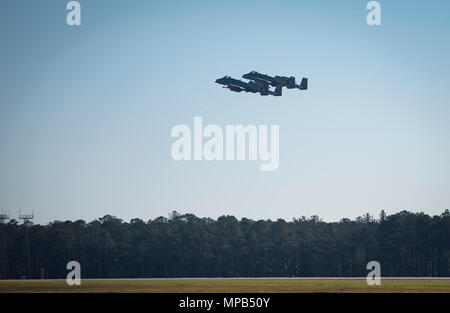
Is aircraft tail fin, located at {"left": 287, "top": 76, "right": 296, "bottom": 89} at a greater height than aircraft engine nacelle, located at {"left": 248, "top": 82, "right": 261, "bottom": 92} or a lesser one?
greater

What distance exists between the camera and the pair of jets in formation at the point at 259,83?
125750mm

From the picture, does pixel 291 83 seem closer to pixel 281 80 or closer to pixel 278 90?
pixel 281 80

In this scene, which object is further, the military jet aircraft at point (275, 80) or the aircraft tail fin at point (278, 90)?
the aircraft tail fin at point (278, 90)

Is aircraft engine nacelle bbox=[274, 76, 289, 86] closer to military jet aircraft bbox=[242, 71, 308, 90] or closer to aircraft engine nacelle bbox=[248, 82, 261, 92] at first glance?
military jet aircraft bbox=[242, 71, 308, 90]

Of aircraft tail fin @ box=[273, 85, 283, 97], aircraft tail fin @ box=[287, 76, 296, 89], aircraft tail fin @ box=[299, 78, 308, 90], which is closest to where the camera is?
aircraft tail fin @ box=[273, 85, 283, 97]

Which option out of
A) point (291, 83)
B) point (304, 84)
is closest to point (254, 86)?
point (291, 83)

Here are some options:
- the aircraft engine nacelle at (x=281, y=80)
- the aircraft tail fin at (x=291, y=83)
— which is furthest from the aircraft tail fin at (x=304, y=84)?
the aircraft engine nacelle at (x=281, y=80)

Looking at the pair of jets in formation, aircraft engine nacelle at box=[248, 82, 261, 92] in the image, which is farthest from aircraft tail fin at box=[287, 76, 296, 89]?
aircraft engine nacelle at box=[248, 82, 261, 92]

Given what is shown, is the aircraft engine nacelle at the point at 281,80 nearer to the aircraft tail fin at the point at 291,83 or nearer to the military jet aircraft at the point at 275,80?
the military jet aircraft at the point at 275,80

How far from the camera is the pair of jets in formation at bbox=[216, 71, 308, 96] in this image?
Answer: 125750 mm
